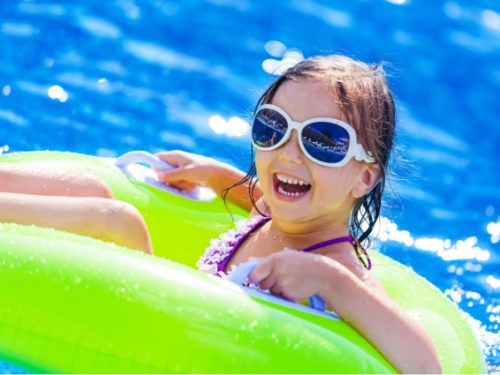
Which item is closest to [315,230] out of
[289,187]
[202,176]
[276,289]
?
[289,187]

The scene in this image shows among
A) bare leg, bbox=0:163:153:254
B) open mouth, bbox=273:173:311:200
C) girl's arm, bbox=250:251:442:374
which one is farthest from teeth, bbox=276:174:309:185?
bare leg, bbox=0:163:153:254

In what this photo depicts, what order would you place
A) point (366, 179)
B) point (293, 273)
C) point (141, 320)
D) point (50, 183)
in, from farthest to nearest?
point (50, 183), point (366, 179), point (293, 273), point (141, 320)

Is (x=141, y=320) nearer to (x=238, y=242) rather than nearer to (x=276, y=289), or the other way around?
(x=276, y=289)

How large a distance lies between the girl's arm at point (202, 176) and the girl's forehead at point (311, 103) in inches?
35.7

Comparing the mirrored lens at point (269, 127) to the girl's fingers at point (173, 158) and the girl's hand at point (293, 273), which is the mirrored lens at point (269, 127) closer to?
the girl's hand at point (293, 273)

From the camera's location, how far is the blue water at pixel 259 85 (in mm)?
4286

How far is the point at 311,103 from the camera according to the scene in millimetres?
1949

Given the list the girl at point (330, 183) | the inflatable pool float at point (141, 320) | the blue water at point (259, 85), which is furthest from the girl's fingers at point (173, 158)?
the blue water at point (259, 85)

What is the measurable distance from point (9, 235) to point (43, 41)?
14.1 ft

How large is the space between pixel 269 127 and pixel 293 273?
20.8 inches

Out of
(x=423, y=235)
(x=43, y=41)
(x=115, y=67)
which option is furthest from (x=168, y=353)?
(x=43, y=41)

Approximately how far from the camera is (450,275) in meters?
3.73

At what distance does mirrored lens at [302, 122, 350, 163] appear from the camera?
1919mm

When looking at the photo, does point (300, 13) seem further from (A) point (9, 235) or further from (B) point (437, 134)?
(A) point (9, 235)
